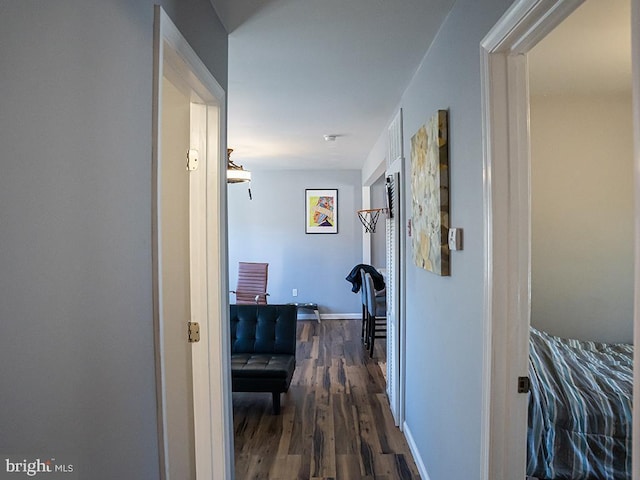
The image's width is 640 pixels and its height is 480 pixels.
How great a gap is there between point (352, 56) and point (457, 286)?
4.51ft

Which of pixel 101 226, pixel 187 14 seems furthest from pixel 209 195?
pixel 101 226

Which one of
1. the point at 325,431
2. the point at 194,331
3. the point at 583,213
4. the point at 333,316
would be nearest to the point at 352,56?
the point at 194,331

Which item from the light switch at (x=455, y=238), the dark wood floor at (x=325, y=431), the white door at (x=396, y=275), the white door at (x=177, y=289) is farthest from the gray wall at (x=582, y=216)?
the white door at (x=177, y=289)

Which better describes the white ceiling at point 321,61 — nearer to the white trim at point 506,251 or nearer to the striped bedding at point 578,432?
the white trim at point 506,251

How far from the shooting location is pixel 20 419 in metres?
0.60

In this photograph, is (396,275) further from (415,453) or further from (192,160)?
(192,160)

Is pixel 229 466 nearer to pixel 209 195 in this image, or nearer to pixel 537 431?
pixel 209 195

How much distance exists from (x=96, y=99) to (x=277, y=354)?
2.94 metres

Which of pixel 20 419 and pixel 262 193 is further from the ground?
pixel 262 193

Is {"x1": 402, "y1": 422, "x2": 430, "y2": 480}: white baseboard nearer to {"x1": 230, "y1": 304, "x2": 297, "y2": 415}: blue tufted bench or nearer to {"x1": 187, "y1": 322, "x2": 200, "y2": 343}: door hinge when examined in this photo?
{"x1": 230, "y1": 304, "x2": 297, "y2": 415}: blue tufted bench

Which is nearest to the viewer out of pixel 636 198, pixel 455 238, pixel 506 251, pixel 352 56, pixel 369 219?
pixel 636 198

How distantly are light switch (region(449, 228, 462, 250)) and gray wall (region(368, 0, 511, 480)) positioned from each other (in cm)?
3

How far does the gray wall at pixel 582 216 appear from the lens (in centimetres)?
287

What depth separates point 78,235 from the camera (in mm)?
738
